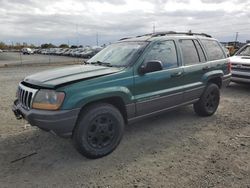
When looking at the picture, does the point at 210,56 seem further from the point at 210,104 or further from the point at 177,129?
the point at 177,129

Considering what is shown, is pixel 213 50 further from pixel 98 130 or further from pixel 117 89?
pixel 98 130

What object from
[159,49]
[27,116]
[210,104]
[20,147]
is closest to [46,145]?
[20,147]

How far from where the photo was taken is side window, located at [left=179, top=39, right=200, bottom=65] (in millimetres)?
4977

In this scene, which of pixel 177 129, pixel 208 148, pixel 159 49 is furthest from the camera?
pixel 177 129

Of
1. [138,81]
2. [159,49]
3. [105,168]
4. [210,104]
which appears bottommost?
[105,168]

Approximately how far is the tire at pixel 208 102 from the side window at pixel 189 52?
2.55ft

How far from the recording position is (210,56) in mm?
5609

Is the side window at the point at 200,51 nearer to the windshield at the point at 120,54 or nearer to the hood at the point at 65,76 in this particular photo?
the windshield at the point at 120,54

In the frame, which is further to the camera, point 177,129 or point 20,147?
point 177,129

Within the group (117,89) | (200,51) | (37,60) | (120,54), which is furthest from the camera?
(37,60)

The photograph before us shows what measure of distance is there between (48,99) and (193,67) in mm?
3036

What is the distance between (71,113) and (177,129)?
2416mm

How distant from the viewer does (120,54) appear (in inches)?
180

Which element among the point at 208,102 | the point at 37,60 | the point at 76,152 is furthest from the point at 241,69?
the point at 37,60
